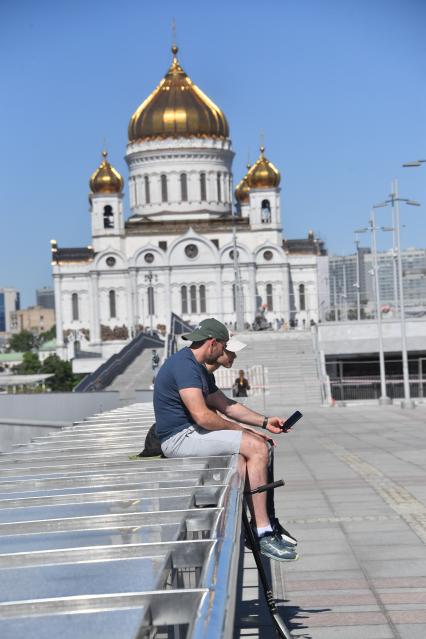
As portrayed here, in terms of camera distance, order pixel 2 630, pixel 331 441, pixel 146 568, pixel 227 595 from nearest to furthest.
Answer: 1. pixel 2 630
2. pixel 227 595
3. pixel 146 568
4. pixel 331 441

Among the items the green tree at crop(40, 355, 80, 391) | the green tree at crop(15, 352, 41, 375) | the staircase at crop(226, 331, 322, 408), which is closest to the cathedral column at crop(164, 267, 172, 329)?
the green tree at crop(40, 355, 80, 391)

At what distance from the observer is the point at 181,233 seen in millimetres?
109125

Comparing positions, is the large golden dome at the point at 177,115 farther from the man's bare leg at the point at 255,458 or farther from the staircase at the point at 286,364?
the man's bare leg at the point at 255,458

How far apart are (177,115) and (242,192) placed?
31.5ft

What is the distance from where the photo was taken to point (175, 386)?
757 centimetres

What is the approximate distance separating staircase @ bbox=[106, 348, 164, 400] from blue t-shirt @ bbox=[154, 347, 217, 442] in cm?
3041

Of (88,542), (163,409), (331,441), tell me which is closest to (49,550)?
(88,542)

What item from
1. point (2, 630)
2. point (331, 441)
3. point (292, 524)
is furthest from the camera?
point (331, 441)

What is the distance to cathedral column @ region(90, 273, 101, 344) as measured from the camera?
107 meters

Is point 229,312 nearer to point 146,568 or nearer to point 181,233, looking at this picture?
point 181,233

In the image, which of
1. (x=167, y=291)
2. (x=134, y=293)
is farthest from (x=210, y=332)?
(x=134, y=293)

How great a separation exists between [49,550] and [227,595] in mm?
956

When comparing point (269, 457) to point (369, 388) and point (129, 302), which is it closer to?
point (369, 388)

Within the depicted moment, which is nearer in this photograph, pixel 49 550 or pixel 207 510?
pixel 49 550
